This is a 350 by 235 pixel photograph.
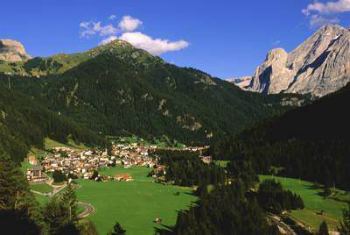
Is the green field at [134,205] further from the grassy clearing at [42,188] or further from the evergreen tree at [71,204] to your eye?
the grassy clearing at [42,188]

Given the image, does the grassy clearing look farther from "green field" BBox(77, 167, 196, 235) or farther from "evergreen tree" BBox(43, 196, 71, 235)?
"evergreen tree" BBox(43, 196, 71, 235)

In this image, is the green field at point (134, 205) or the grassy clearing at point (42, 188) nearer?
the green field at point (134, 205)

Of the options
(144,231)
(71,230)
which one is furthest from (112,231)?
(71,230)

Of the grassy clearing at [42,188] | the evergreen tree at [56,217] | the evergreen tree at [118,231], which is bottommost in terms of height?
the evergreen tree at [118,231]

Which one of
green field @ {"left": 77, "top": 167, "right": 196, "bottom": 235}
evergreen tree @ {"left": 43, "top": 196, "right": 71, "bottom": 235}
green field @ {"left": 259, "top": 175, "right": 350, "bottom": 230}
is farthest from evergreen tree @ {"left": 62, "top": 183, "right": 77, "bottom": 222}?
green field @ {"left": 259, "top": 175, "right": 350, "bottom": 230}

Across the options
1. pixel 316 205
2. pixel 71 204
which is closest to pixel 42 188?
pixel 71 204

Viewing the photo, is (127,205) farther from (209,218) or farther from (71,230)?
(71,230)

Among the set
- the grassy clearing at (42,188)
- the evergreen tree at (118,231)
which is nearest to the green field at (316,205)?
the evergreen tree at (118,231)
